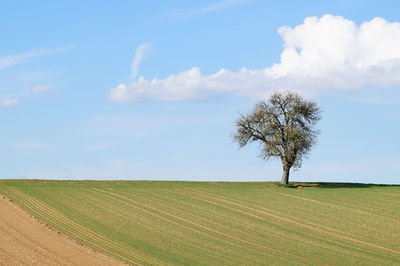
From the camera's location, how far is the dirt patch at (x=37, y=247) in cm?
2527

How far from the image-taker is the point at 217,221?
3831 cm

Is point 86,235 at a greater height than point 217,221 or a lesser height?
lesser

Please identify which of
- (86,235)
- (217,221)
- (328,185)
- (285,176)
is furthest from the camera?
(328,185)

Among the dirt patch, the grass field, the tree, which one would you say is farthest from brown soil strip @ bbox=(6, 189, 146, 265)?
the tree

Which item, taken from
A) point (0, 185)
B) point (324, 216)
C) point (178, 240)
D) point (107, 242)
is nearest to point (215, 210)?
point (324, 216)

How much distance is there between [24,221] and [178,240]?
1103 centimetres

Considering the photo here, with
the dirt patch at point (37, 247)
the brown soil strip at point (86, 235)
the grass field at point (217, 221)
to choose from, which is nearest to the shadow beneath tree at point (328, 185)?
the grass field at point (217, 221)

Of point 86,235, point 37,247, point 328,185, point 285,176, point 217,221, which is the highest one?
point 285,176

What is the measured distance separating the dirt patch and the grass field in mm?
994

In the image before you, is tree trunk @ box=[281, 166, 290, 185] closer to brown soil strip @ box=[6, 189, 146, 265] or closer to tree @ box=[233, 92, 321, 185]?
tree @ box=[233, 92, 321, 185]

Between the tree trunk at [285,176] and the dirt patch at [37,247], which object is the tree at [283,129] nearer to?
the tree trunk at [285,176]

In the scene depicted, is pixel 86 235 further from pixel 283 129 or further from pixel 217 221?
pixel 283 129

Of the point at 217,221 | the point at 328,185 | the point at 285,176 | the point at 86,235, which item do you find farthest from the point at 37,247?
the point at 328,185

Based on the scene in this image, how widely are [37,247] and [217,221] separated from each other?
1435 cm
